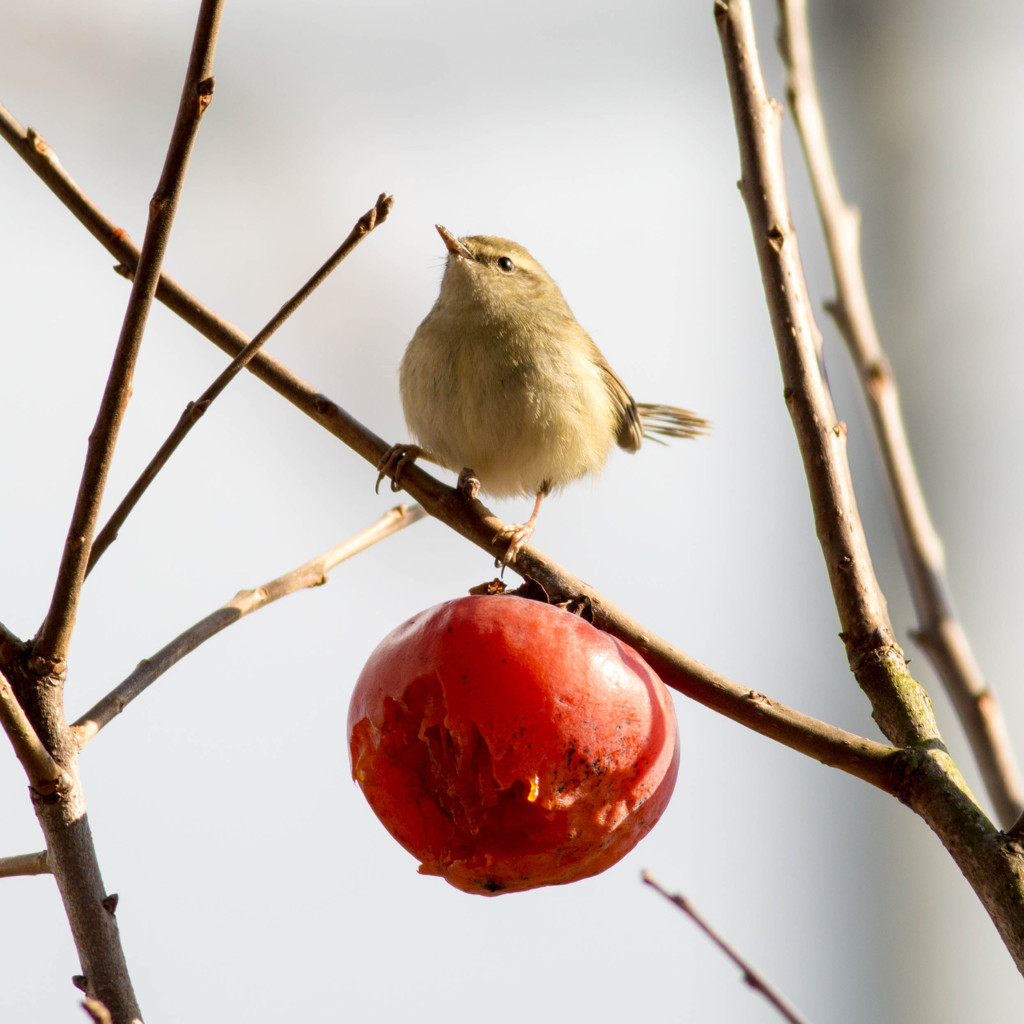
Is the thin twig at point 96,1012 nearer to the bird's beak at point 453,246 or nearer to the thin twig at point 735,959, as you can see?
the thin twig at point 735,959

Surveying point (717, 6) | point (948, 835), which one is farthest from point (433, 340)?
point (948, 835)

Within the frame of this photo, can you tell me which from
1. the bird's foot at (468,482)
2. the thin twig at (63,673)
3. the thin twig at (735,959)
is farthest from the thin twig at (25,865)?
the bird's foot at (468,482)

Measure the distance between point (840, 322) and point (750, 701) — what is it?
2.52 feet

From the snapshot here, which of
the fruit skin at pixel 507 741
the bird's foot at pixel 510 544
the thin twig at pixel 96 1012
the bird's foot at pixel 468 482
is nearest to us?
the thin twig at pixel 96 1012

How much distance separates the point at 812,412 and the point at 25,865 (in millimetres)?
1416

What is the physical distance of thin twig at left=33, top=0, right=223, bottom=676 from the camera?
1.52m

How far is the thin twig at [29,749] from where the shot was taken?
144cm

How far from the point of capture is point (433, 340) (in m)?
4.18

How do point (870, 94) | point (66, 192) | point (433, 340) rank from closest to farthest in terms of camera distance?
point (66, 192) → point (433, 340) → point (870, 94)

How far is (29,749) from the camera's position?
148 cm

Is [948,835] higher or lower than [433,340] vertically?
lower

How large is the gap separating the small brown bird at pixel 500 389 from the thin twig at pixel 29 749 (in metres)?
2.28

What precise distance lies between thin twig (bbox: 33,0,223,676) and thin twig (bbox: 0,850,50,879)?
28 centimetres

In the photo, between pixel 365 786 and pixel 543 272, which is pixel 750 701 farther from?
pixel 543 272
